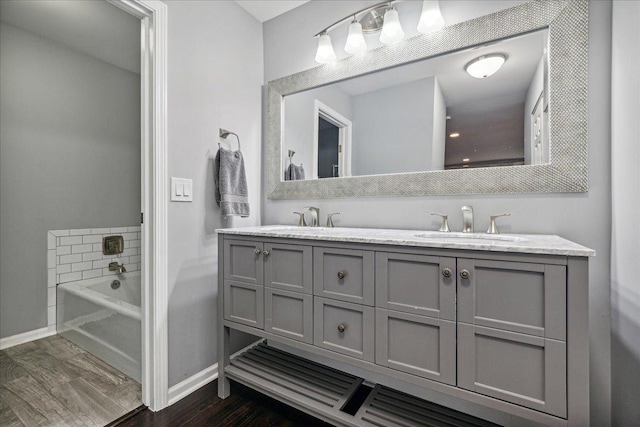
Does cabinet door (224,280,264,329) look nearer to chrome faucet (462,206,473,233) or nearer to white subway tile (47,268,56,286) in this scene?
chrome faucet (462,206,473,233)

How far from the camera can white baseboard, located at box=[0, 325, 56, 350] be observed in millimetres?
2138

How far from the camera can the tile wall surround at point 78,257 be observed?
2389 mm

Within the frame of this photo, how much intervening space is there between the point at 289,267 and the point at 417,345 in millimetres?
617

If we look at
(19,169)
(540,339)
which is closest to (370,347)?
(540,339)

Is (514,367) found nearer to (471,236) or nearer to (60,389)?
(471,236)

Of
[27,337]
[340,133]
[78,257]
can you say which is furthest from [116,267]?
[340,133]

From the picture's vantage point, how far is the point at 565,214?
1.24 m

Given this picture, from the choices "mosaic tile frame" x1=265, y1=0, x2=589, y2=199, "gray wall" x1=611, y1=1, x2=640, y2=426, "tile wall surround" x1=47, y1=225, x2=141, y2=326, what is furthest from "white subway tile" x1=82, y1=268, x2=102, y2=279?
"gray wall" x1=611, y1=1, x2=640, y2=426

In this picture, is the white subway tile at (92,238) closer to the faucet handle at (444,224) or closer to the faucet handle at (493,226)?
the faucet handle at (444,224)

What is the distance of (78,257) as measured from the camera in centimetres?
255

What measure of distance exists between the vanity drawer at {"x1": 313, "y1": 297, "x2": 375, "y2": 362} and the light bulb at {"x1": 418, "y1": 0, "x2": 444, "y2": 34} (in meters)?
1.38

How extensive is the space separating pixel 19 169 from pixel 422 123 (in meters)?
2.90

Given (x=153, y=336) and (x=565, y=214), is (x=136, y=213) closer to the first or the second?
(x=153, y=336)

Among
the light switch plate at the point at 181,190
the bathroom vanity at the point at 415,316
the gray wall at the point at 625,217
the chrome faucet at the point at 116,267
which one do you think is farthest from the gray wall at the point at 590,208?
the chrome faucet at the point at 116,267
